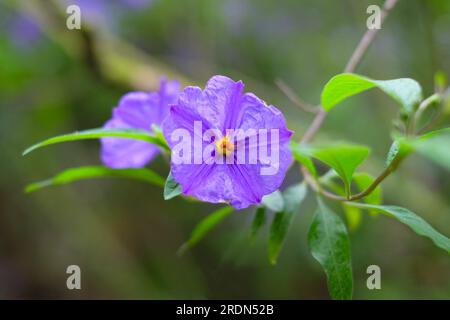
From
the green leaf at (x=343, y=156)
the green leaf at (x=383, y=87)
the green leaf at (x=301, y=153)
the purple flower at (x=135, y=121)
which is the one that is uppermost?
the purple flower at (x=135, y=121)

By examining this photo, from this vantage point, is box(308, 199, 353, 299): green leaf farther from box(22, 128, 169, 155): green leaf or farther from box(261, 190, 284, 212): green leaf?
box(22, 128, 169, 155): green leaf

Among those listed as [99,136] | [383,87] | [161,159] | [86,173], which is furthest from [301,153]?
[161,159]

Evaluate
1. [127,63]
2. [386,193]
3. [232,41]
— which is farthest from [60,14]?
[386,193]

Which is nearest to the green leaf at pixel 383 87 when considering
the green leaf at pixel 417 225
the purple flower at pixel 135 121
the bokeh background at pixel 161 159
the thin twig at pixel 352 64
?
the green leaf at pixel 417 225

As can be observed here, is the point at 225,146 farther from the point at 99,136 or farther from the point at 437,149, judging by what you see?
the point at 437,149

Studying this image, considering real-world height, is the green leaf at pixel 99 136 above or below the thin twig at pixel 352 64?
below

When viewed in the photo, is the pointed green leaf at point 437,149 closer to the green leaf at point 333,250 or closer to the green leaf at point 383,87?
the green leaf at point 383,87
